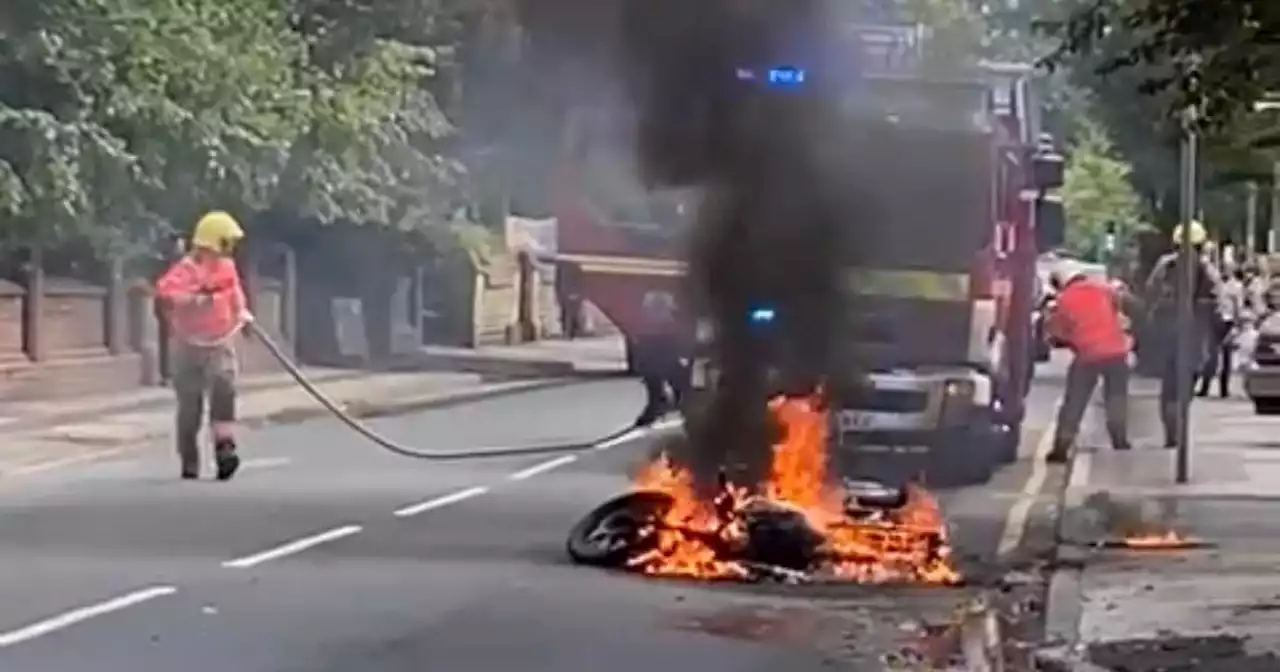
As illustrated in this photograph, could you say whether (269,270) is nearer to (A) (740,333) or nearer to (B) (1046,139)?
(B) (1046,139)

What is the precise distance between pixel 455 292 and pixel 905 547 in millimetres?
33441

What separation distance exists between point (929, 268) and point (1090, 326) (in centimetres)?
424

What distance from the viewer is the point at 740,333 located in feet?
43.1

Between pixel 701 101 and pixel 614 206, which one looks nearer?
pixel 701 101

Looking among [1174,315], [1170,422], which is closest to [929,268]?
[1170,422]

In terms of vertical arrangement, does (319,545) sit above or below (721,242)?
below

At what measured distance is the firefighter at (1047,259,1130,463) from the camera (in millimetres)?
22531

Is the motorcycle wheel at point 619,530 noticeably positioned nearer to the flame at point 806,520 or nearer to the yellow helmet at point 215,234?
the flame at point 806,520

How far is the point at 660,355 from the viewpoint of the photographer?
1942cm

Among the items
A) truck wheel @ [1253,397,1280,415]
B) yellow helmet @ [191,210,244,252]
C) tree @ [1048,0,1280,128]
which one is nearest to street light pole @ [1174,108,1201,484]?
tree @ [1048,0,1280,128]

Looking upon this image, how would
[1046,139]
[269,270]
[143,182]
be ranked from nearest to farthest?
1. [1046,139]
2. [143,182]
3. [269,270]

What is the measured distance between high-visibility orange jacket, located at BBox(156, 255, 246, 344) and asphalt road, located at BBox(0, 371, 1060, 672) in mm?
1071

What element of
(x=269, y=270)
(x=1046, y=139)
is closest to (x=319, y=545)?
(x=1046, y=139)

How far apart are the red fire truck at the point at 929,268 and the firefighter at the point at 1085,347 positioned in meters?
0.52
